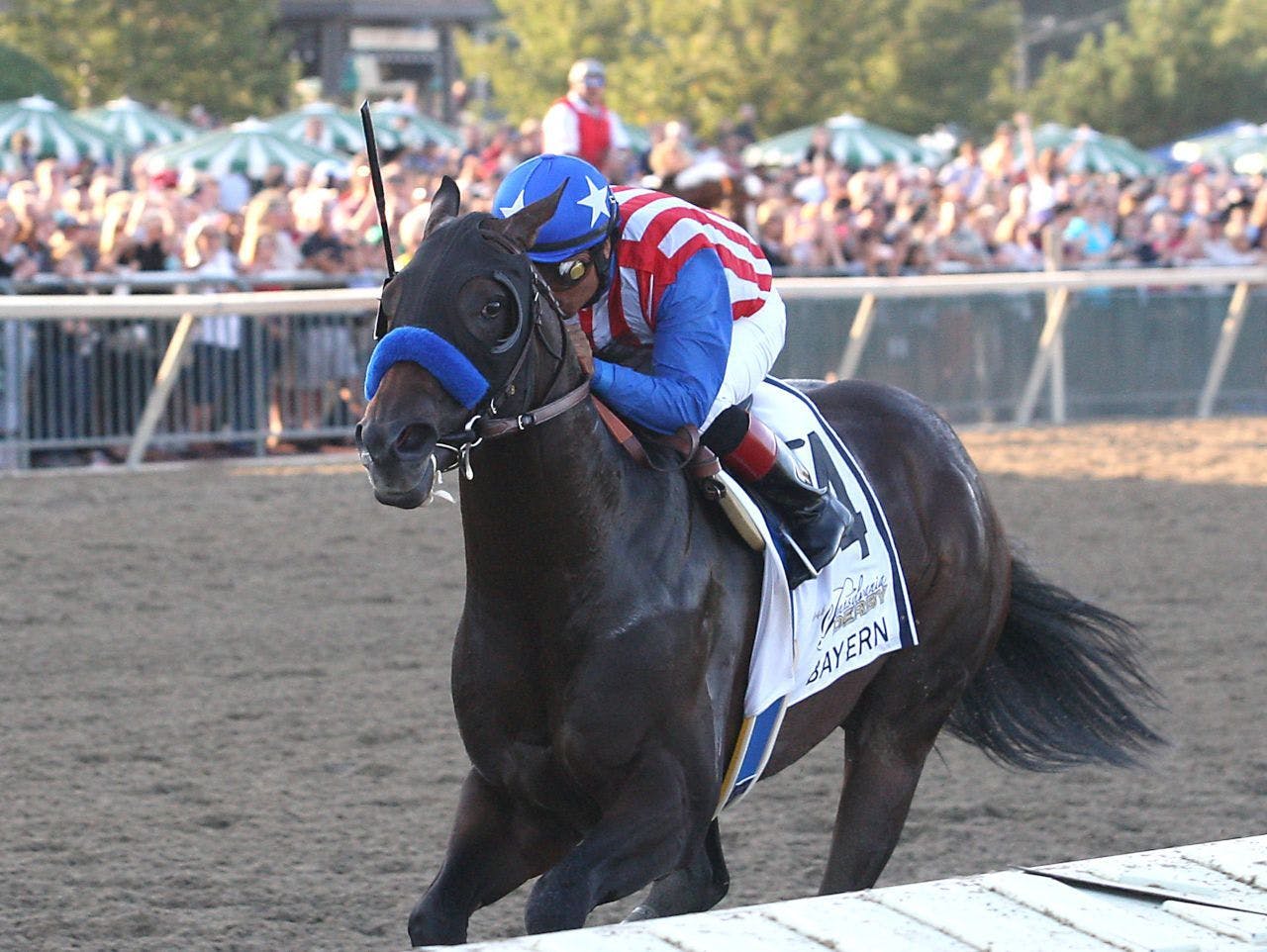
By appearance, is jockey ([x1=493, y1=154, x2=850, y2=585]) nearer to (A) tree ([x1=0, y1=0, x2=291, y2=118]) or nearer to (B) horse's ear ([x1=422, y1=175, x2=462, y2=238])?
(B) horse's ear ([x1=422, y1=175, x2=462, y2=238])

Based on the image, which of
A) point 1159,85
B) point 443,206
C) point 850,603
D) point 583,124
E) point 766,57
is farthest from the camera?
point 1159,85

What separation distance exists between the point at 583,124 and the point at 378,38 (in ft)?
98.4

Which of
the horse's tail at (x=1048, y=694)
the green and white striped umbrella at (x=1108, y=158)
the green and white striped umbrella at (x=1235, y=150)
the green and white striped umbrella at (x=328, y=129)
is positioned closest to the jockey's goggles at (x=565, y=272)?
the horse's tail at (x=1048, y=694)

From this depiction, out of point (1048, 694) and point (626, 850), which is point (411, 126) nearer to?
point (1048, 694)

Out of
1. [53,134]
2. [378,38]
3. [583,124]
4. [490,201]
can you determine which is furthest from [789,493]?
[378,38]

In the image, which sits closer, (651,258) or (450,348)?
(450,348)

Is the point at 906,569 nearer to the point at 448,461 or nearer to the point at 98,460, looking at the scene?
the point at 448,461

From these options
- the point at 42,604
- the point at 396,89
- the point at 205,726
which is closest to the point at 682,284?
the point at 205,726

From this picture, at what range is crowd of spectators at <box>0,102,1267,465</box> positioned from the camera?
1059cm

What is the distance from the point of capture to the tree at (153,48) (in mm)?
26406

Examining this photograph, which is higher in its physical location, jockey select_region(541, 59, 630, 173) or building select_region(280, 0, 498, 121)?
building select_region(280, 0, 498, 121)

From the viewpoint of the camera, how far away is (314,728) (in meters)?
5.67

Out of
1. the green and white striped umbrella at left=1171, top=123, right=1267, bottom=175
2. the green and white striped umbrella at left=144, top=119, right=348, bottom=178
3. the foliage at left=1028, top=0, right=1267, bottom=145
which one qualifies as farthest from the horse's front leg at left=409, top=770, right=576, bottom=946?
the foliage at left=1028, top=0, right=1267, bottom=145

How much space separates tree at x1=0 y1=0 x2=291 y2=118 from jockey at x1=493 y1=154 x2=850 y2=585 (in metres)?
24.4
